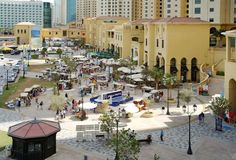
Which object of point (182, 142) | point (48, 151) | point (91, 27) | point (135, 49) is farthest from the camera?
point (91, 27)

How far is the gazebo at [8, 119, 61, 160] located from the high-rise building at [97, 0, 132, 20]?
13569cm

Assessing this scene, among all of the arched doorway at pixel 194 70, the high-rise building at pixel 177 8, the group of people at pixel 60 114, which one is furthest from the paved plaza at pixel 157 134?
the high-rise building at pixel 177 8

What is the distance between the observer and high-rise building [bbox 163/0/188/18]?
318 feet

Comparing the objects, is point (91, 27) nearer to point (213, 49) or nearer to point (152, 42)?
point (152, 42)

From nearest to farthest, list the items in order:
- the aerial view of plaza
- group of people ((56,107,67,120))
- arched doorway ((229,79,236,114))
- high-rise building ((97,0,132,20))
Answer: the aerial view of plaza, arched doorway ((229,79,236,114)), group of people ((56,107,67,120)), high-rise building ((97,0,132,20))

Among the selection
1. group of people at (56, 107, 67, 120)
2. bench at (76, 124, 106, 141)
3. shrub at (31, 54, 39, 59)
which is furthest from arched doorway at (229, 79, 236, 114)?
shrub at (31, 54, 39, 59)

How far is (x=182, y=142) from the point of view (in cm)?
3250

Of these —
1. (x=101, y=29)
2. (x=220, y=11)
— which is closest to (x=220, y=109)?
(x=220, y=11)

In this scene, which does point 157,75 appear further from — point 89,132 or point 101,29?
point 101,29

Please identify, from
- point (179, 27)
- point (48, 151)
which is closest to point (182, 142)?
point (48, 151)

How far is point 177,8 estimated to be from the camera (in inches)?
3903

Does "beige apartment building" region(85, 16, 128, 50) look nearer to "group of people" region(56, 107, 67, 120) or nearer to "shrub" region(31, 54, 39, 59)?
"shrub" region(31, 54, 39, 59)

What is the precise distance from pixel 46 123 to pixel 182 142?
1089 cm

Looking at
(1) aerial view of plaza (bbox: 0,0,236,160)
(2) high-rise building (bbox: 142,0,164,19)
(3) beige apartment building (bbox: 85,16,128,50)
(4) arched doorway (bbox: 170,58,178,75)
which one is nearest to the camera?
(1) aerial view of plaza (bbox: 0,0,236,160)
